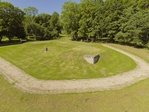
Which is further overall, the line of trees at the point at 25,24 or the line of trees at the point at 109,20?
the line of trees at the point at 25,24

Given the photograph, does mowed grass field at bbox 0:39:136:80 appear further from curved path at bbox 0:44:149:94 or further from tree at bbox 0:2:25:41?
tree at bbox 0:2:25:41

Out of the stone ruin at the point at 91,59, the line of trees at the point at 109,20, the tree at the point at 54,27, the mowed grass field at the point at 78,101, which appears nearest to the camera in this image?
the mowed grass field at the point at 78,101

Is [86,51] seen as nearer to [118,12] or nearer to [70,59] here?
[70,59]

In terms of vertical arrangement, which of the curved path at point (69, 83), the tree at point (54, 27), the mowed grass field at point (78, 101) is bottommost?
Answer: the mowed grass field at point (78, 101)

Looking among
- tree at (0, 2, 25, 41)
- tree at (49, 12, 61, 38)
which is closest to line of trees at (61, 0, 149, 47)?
tree at (0, 2, 25, 41)

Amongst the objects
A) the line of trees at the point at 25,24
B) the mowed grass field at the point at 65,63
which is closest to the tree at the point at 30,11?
the line of trees at the point at 25,24

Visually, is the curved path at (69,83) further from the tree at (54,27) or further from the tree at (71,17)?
the tree at (54,27)
